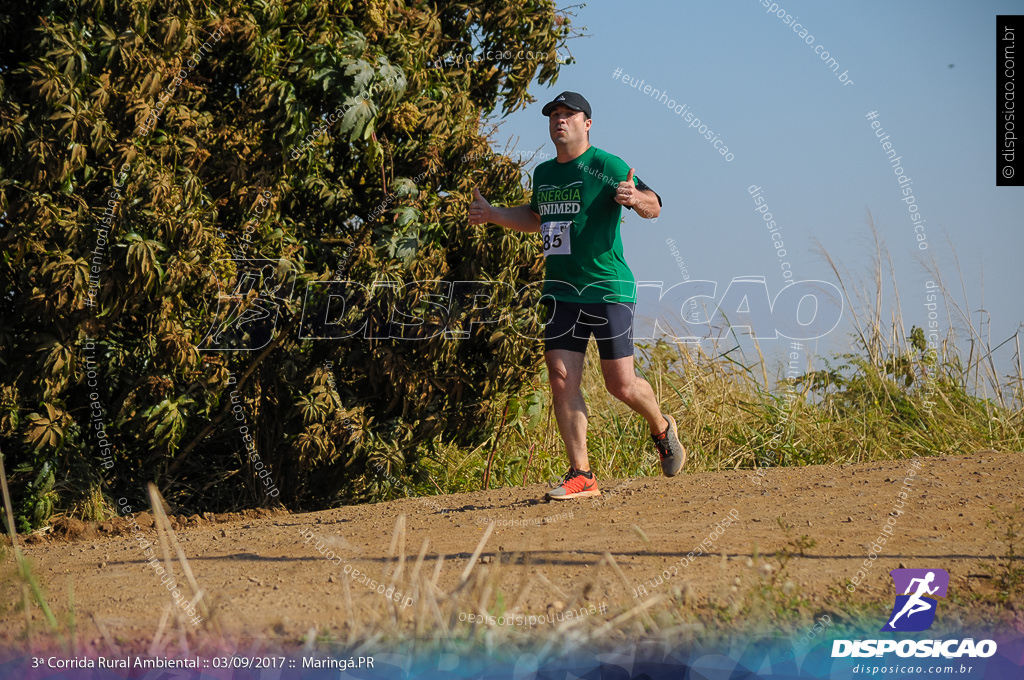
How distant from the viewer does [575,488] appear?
14.8 feet

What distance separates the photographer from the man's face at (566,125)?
174 inches

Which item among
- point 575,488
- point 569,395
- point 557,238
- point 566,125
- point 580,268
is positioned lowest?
point 575,488

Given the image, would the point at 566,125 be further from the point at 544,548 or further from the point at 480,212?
the point at 544,548

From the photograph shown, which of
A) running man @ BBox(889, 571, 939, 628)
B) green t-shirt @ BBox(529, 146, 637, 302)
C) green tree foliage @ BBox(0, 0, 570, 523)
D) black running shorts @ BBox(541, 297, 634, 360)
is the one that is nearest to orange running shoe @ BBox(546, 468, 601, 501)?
black running shorts @ BBox(541, 297, 634, 360)

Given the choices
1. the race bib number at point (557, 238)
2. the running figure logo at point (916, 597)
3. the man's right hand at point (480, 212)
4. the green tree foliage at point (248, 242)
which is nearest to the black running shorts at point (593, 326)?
the race bib number at point (557, 238)

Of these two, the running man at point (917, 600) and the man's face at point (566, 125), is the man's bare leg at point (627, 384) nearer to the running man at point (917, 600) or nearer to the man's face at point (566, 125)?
the man's face at point (566, 125)

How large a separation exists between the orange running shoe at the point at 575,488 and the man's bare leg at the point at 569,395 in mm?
50

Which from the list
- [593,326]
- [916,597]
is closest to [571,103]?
[593,326]

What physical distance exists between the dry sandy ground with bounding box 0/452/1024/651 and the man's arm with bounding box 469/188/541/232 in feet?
4.89

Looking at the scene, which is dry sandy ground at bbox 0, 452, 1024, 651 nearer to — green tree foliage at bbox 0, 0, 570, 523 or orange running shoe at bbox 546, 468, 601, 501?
orange running shoe at bbox 546, 468, 601, 501

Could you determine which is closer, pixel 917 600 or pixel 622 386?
pixel 917 600

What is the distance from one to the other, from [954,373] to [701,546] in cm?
427

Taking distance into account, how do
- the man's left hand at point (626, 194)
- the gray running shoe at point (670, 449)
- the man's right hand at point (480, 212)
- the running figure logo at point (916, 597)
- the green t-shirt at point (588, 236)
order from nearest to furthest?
the running figure logo at point (916, 597) < the man's left hand at point (626, 194) < the green t-shirt at point (588, 236) < the man's right hand at point (480, 212) < the gray running shoe at point (670, 449)

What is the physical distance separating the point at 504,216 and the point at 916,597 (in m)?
2.74
